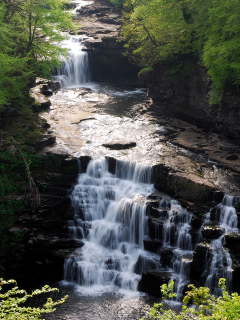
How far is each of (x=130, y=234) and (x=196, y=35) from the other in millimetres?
13904

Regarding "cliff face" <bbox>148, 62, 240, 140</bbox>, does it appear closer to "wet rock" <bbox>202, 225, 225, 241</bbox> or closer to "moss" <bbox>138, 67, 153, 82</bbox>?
"moss" <bbox>138, 67, 153, 82</bbox>

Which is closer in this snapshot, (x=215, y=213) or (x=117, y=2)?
(x=215, y=213)

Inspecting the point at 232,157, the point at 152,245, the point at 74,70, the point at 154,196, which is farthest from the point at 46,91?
the point at 152,245

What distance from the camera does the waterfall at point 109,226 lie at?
14.5 metres

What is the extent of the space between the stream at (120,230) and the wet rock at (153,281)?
0.82ft

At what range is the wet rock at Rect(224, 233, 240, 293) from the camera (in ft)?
41.6

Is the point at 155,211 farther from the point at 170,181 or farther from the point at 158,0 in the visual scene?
the point at 158,0

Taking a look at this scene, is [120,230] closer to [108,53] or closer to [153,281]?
[153,281]

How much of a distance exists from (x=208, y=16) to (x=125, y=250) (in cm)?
1544

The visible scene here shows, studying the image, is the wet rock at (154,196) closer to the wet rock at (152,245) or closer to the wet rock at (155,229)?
the wet rock at (155,229)

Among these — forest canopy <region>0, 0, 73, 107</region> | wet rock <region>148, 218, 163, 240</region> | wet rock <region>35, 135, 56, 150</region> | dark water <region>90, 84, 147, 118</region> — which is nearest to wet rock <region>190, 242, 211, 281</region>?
wet rock <region>148, 218, 163, 240</region>

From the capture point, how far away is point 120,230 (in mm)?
16047

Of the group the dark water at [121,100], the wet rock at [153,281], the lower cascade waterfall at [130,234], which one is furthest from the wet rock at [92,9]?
the wet rock at [153,281]

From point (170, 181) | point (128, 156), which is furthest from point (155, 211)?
point (128, 156)
